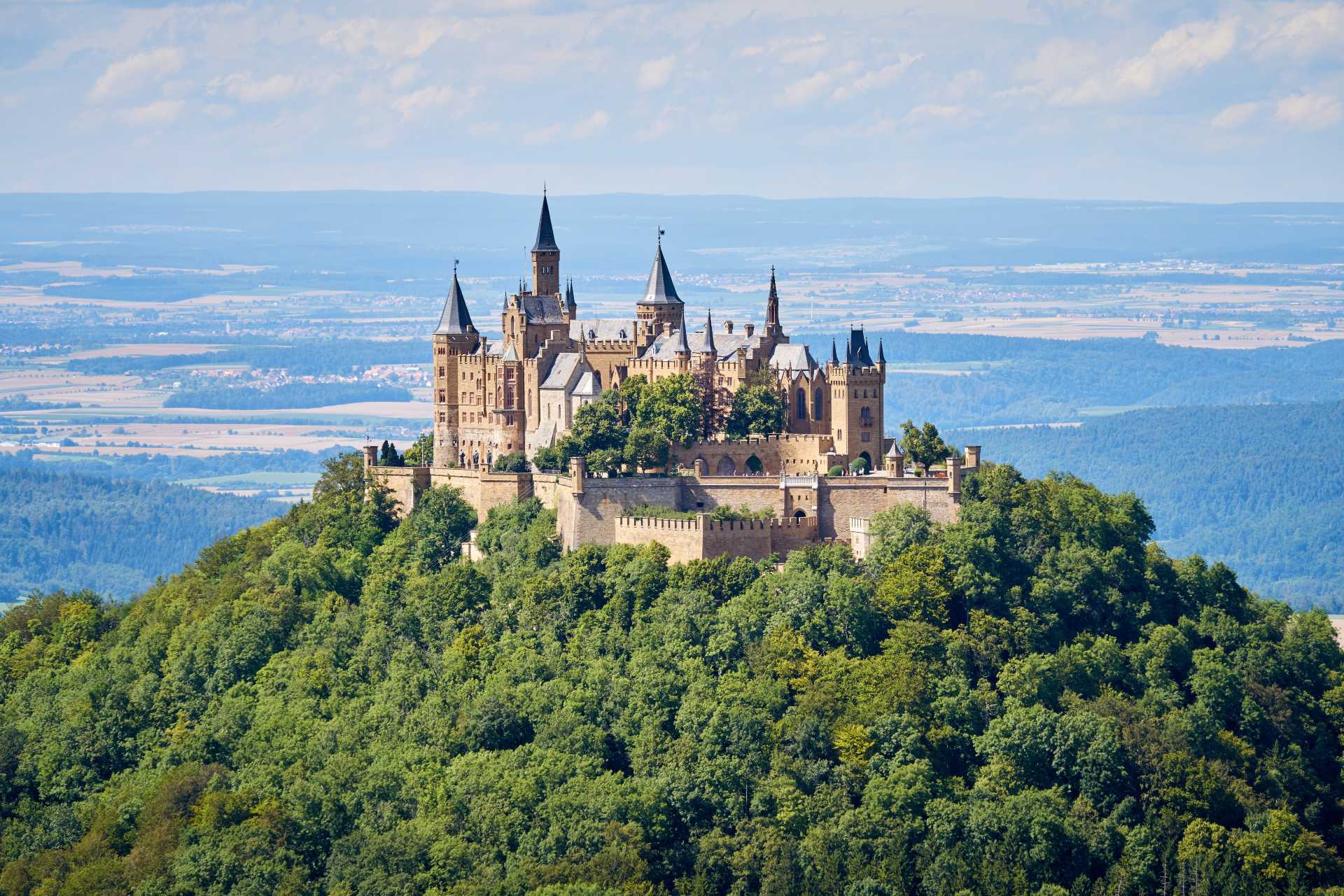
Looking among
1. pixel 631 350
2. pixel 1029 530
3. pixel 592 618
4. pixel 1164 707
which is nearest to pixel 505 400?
pixel 631 350

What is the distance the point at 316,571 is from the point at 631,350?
1261 cm

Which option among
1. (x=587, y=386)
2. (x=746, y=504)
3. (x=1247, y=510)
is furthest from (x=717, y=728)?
(x=1247, y=510)

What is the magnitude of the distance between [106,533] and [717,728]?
12876 centimetres

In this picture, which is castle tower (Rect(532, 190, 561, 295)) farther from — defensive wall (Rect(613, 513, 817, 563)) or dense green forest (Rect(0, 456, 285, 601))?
dense green forest (Rect(0, 456, 285, 601))

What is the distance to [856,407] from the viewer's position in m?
78.4

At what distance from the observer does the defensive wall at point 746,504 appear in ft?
239

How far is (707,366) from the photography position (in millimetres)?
80062

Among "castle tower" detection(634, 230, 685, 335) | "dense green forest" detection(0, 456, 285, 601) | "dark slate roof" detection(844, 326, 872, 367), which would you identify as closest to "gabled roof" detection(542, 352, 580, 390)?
"castle tower" detection(634, 230, 685, 335)

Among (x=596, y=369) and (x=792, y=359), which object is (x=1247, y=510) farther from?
(x=596, y=369)

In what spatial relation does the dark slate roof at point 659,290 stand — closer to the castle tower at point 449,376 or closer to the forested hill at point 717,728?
the castle tower at point 449,376

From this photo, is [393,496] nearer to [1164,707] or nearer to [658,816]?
[658,816]

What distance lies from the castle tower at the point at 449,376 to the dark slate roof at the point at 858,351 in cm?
1311

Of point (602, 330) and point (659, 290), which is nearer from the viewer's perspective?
point (659, 290)

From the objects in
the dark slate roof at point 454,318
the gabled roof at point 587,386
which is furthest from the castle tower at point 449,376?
the gabled roof at point 587,386
